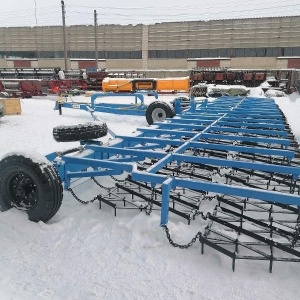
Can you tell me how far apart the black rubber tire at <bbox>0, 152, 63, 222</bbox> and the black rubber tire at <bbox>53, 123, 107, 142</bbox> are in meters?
0.84

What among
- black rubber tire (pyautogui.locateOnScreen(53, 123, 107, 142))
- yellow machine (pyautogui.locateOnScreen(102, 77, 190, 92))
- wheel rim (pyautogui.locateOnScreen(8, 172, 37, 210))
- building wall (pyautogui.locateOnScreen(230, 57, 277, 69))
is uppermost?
building wall (pyautogui.locateOnScreen(230, 57, 277, 69))

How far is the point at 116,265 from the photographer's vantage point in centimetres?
256

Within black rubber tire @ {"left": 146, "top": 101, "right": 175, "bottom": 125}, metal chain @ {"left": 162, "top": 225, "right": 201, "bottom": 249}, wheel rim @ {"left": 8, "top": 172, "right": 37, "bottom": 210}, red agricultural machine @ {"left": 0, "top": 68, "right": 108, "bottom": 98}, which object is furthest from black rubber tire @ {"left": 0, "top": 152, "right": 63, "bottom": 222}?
red agricultural machine @ {"left": 0, "top": 68, "right": 108, "bottom": 98}

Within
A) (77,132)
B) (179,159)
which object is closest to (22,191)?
(77,132)

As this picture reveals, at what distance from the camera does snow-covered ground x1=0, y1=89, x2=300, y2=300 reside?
2.24 meters

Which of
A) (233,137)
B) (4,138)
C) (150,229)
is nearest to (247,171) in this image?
(233,137)

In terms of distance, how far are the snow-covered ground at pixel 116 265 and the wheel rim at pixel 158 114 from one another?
5865 mm

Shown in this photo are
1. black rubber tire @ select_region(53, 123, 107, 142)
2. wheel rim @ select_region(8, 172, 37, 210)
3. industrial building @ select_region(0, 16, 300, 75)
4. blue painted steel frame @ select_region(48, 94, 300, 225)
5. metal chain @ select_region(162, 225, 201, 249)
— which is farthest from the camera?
industrial building @ select_region(0, 16, 300, 75)

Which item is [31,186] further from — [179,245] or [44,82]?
[44,82]

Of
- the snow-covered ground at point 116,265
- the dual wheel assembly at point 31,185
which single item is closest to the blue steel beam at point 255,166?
the snow-covered ground at point 116,265

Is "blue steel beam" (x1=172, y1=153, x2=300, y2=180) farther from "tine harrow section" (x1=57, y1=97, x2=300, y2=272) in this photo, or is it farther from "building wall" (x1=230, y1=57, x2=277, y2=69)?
"building wall" (x1=230, y1=57, x2=277, y2=69)

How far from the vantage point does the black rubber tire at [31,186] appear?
3037 mm

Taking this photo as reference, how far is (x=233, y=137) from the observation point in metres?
4.79

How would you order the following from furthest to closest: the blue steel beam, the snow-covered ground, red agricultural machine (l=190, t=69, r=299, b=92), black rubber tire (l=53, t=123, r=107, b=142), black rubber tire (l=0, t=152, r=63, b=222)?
1. red agricultural machine (l=190, t=69, r=299, b=92)
2. black rubber tire (l=53, t=123, r=107, b=142)
3. the blue steel beam
4. black rubber tire (l=0, t=152, r=63, b=222)
5. the snow-covered ground
